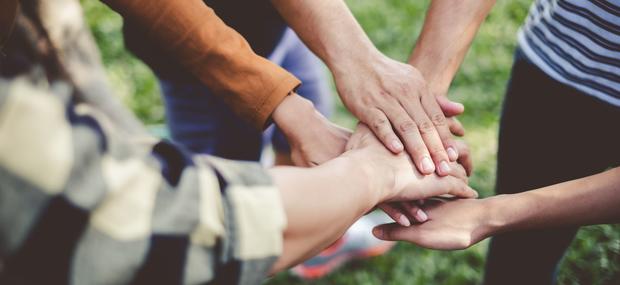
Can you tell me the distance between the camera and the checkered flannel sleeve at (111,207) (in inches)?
29.7

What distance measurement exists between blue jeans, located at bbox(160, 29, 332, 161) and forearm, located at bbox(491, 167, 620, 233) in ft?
2.94

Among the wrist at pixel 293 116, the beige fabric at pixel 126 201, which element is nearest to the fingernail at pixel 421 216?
the wrist at pixel 293 116

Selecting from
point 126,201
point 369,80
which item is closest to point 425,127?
point 369,80

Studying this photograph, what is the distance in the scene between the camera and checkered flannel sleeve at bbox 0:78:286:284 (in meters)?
0.75

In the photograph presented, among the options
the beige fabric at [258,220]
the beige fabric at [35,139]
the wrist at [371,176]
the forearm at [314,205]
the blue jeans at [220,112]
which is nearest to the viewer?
the beige fabric at [35,139]

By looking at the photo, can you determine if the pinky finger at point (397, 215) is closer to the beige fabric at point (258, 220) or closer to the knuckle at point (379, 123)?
the knuckle at point (379, 123)

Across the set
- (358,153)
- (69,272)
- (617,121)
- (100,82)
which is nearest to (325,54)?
(358,153)

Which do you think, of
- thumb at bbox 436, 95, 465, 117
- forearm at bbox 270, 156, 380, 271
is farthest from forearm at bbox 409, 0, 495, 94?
forearm at bbox 270, 156, 380, 271

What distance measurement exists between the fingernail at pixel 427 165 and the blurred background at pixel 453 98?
0.40m

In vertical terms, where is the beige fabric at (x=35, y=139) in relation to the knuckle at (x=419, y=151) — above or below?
above

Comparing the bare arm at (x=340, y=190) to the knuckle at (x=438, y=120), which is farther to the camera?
the knuckle at (x=438, y=120)

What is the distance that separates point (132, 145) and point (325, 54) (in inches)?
39.6

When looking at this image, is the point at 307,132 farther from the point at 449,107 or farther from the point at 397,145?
the point at 449,107

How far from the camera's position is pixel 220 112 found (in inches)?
81.8
